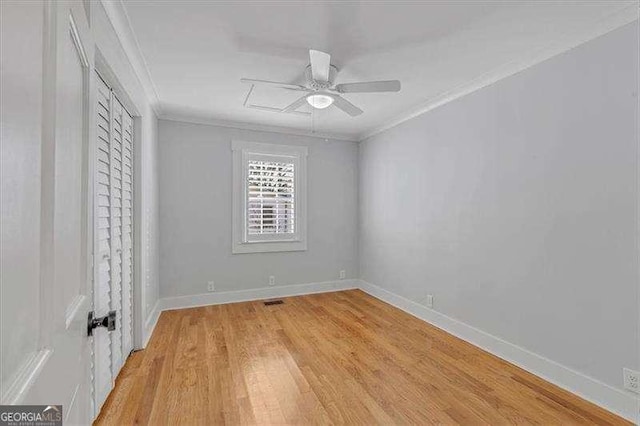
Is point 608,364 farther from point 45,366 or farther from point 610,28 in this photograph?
point 45,366

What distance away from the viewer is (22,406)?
442 millimetres

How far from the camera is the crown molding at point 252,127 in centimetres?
375

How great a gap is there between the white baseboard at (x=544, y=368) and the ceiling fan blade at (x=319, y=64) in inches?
104

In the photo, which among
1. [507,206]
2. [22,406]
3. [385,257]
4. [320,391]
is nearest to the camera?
[22,406]

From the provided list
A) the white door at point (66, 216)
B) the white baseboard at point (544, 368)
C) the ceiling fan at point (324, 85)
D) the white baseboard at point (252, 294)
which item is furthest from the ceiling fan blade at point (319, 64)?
the white baseboard at point (252, 294)

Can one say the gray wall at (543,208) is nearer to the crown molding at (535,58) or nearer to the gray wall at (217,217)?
the crown molding at (535,58)

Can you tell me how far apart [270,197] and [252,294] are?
1.38 metres

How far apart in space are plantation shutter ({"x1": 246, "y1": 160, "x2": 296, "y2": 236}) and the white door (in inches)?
126

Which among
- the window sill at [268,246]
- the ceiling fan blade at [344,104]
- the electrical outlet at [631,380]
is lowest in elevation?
the electrical outlet at [631,380]

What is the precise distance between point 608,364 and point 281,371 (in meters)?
2.21

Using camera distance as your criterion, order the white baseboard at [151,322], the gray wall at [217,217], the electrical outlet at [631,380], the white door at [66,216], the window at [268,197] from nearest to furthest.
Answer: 1. the white door at [66,216]
2. the electrical outlet at [631,380]
3. the white baseboard at [151,322]
4. the gray wall at [217,217]
5. the window at [268,197]

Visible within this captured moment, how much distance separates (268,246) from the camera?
4.24 meters

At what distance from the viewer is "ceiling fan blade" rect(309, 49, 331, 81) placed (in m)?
1.97

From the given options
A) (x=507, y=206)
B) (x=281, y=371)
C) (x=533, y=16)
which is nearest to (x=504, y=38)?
(x=533, y=16)
